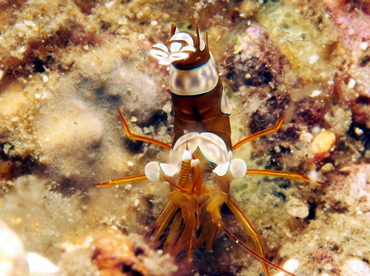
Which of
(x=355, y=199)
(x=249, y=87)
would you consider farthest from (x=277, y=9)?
(x=355, y=199)

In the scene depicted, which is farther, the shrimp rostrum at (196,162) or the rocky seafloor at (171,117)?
the rocky seafloor at (171,117)

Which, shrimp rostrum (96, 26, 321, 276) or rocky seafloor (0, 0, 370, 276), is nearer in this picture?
shrimp rostrum (96, 26, 321, 276)

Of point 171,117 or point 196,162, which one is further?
point 171,117

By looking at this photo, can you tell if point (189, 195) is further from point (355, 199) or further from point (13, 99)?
point (13, 99)
